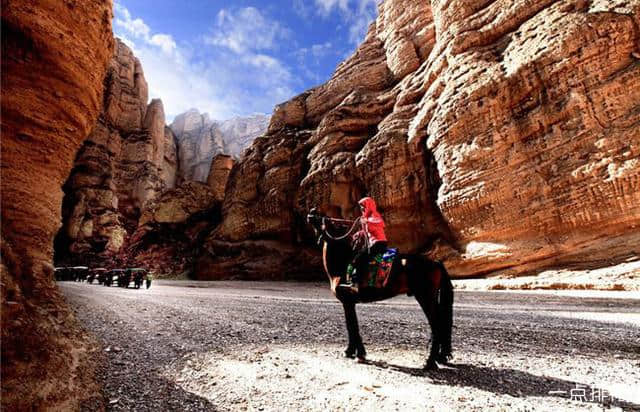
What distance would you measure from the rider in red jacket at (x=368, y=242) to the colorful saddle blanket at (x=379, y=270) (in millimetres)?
100

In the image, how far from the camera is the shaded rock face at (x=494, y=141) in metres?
17.3

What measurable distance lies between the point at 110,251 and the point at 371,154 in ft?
173

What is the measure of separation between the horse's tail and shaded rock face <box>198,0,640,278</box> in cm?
1840

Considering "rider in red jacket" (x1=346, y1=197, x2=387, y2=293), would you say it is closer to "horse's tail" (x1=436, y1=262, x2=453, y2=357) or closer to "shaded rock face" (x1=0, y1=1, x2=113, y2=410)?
"horse's tail" (x1=436, y1=262, x2=453, y2=357)

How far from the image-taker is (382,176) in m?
30.4

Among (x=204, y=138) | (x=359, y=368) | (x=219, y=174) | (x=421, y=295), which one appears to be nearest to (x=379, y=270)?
(x=421, y=295)

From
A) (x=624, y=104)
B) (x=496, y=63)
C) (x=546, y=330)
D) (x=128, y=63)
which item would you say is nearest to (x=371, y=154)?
(x=496, y=63)

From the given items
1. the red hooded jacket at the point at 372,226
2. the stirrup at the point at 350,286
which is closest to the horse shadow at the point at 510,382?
Result: the stirrup at the point at 350,286

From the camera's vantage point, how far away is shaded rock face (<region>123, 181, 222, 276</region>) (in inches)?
2158

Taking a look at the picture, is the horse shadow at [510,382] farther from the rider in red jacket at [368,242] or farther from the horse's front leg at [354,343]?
the rider in red jacket at [368,242]

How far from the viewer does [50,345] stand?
11.2ft

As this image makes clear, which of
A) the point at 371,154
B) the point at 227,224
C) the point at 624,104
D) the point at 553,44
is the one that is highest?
the point at 553,44

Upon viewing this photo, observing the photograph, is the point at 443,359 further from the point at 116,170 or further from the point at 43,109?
the point at 116,170

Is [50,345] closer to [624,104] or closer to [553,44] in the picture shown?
[624,104]
